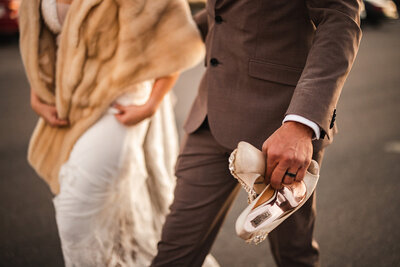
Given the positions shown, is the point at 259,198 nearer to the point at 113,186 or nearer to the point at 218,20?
the point at 218,20

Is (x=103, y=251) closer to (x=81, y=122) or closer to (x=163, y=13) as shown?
(x=81, y=122)

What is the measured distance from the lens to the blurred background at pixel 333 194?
279 centimetres

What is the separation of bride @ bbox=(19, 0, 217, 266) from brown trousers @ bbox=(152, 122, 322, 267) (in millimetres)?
334

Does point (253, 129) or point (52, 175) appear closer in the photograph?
point (253, 129)

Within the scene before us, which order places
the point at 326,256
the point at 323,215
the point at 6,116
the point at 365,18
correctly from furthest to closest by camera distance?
the point at 365,18
the point at 6,116
the point at 323,215
the point at 326,256

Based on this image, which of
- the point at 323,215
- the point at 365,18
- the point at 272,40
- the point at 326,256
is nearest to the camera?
the point at 272,40

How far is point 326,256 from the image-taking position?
2787 millimetres

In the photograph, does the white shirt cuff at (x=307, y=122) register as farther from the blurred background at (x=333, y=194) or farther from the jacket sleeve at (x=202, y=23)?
the blurred background at (x=333, y=194)

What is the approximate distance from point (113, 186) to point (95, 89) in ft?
1.55

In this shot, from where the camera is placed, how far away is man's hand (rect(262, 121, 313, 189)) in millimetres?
1271

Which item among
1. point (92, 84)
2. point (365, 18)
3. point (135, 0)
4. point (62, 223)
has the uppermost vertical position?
point (135, 0)

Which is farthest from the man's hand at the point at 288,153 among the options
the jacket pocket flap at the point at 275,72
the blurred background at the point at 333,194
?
the blurred background at the point at 333,194

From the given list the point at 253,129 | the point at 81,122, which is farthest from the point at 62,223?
the point at 253,129

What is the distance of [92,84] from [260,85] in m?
0.76
